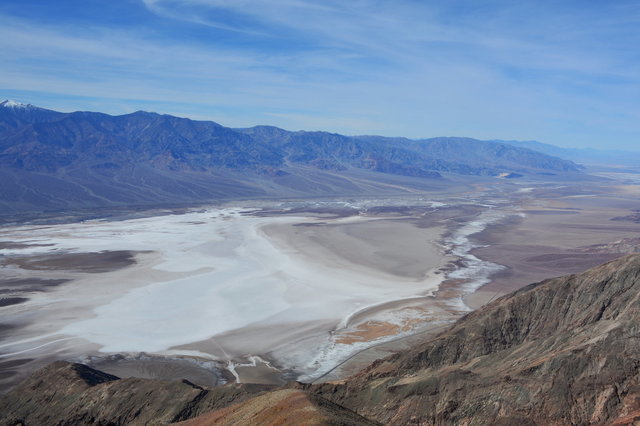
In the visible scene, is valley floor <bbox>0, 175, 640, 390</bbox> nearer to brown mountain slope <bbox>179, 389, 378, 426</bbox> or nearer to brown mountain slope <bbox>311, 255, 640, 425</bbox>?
brown mountain slope <bbox>311, 255, 640, 425</bbox>

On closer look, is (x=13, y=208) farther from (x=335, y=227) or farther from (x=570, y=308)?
(x=570, y=308)

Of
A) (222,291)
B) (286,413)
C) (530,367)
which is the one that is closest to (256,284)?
(222,291)

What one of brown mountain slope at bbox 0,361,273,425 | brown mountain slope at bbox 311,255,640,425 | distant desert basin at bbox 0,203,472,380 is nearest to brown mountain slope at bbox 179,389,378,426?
brown mountain slope at bbox 0,361,273,425

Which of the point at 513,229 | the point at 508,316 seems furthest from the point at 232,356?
the point at 513,229

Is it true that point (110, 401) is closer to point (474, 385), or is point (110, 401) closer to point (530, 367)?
point (474, 385)

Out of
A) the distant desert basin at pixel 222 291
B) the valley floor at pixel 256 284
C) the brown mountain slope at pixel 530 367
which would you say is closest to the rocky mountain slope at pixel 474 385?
the brown mountain slope at pixel 530 367

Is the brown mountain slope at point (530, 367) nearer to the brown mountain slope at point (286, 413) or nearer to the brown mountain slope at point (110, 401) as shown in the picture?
the brown mountain slope at point (286, 413)
